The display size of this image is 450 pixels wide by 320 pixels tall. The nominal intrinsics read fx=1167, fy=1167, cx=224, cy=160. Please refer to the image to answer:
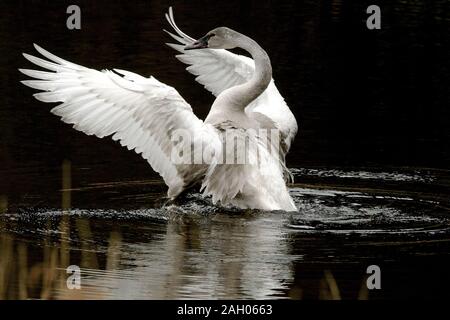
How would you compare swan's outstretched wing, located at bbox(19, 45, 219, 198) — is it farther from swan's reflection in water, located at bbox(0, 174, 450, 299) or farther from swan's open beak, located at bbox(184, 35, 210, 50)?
swan's open beak, located at bbox(184, 35, 210, 50)

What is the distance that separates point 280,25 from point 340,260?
54.2 feet

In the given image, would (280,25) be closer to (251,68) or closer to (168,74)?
(168,74)

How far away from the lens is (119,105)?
11133 mm

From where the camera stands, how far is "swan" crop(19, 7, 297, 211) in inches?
434

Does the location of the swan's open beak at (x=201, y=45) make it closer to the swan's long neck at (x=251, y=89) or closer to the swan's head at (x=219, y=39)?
the swan's head at (x=219, y=39)

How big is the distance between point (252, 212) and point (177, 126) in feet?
3.79

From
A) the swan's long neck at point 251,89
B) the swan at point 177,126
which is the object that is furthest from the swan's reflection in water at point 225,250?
the swan's long neck at point 251,89

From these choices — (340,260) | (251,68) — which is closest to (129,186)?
(251,68)

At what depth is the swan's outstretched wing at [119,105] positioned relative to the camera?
1101 centimetres

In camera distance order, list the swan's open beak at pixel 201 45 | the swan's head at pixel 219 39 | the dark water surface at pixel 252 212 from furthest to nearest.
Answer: the swan's open beak at pixel 201 45
the swan's head at pixel 219 39
the dark water surface at pixel 252 212

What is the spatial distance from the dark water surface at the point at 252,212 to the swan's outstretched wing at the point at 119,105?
834mm

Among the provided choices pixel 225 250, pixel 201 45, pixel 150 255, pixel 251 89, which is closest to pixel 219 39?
pixel 201 45

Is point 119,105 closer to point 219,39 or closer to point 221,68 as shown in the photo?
point 219,39
